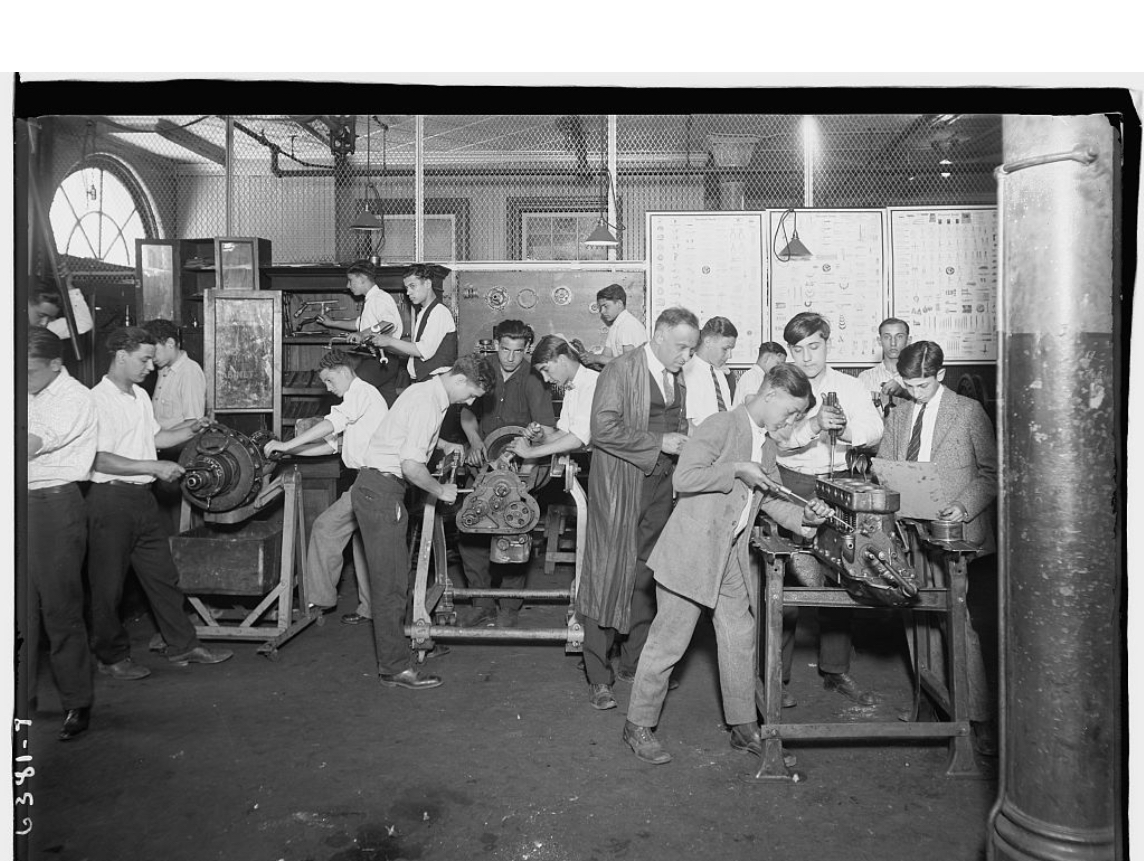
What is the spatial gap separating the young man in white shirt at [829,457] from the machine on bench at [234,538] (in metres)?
2.72

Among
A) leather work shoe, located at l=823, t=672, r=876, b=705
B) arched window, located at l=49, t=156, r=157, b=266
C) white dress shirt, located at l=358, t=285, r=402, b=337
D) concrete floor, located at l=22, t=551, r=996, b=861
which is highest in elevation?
arched window, located at l=49, t=156, r=157, b=266

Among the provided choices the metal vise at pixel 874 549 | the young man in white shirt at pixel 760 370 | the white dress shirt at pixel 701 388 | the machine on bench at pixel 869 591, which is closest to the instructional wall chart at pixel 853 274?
the young man in white shirt at pixel 760 370

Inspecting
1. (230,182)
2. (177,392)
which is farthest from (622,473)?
(230,182)

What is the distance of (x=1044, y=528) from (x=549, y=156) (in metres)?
5.48

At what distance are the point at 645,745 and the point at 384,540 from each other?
1.58m

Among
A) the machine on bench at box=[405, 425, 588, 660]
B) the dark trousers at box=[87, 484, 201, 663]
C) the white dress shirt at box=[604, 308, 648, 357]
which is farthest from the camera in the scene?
the white dress shirt at box=[604, 308, 648, 357]

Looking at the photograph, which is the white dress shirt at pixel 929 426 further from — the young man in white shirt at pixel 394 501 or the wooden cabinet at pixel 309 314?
the wooden cabinet at pixel 309 314

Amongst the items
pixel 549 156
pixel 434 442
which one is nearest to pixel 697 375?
pixel 434 442

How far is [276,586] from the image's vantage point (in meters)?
5.12

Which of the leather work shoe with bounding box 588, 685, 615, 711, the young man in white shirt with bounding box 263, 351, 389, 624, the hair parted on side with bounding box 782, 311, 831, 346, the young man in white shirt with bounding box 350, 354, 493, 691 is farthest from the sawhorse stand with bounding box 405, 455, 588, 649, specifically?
the hair parted on side with bounding box 782, 311, 831, 346

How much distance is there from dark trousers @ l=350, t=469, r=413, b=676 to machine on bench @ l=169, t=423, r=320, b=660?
0.85 m

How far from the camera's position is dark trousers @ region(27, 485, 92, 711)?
356cm

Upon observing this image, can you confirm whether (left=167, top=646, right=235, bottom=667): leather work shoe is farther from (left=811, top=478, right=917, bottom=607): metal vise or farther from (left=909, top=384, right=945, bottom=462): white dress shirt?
(left=909, top=384, right=945, bottom=462): white dress shirt

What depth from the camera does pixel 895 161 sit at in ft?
20.3
